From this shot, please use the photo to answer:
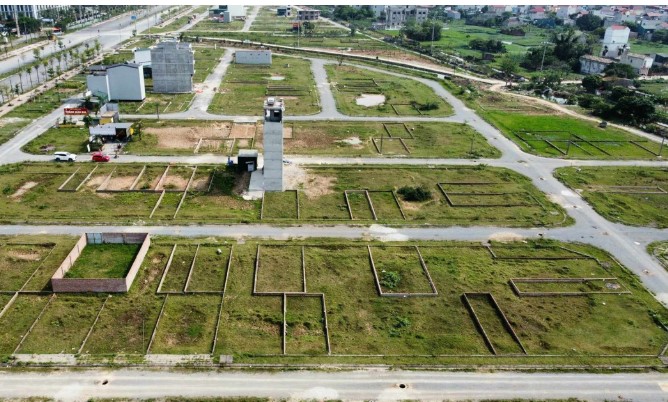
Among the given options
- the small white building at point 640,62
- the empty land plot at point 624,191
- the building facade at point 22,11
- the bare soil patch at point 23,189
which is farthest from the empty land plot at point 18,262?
the building facade at point 22,11

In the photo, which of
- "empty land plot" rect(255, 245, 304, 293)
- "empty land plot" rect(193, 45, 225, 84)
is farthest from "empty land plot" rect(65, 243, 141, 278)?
"empty land plot" rect(193, 45, 225, 84)

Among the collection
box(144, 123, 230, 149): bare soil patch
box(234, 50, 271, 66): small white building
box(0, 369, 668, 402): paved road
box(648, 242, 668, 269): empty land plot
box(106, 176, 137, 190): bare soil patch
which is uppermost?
box(234, 50, 271, 66): small white building

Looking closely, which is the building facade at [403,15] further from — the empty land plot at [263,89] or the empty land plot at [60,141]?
the empty land plot at [60,141]

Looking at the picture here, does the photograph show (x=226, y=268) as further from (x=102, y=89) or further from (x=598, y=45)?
(x=598, y=45)

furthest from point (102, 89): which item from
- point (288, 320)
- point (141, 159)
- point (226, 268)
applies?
point (288, 320)

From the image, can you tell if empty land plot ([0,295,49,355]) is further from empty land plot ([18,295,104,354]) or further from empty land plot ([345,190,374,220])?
empty land plot ([345,190,374,220])

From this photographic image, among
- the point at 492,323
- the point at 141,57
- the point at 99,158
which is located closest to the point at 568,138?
the point at 492,323
